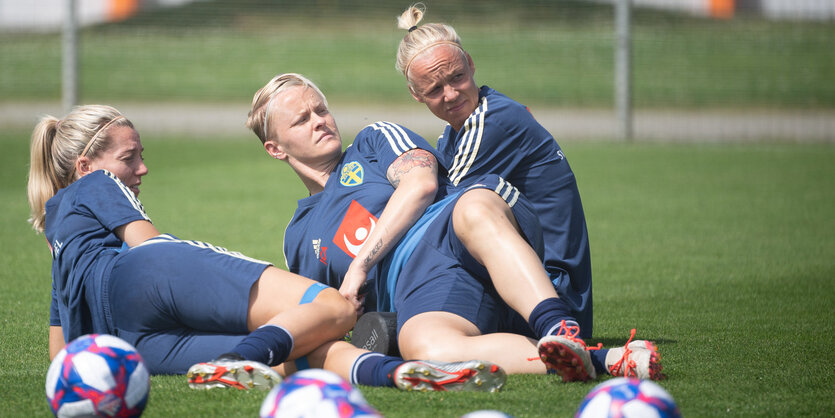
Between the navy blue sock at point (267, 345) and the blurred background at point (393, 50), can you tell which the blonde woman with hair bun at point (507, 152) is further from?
the blurred background at point (393, 50)

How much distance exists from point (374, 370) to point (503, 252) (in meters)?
0.64

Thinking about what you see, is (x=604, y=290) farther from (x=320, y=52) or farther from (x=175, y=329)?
(x=320, y=52)

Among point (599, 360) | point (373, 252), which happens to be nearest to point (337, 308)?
point (373, 252)

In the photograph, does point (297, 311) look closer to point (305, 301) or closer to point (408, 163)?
point (305, 301)

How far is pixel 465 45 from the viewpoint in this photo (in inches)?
790

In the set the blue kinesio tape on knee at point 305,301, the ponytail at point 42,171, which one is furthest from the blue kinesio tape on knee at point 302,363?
the ponytail at point 42,171

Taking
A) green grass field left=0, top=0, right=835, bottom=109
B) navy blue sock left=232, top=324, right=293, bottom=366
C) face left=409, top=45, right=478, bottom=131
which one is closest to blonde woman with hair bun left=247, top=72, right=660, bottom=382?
face left=409, top=45, right=478, bottom=131

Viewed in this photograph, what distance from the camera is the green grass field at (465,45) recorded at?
62.4 feet

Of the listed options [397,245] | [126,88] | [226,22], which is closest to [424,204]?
[397,245]

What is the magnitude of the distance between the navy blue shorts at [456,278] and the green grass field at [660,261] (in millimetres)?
357

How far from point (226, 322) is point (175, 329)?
273 millimetres

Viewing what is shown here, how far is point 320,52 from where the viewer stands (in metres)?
20.5

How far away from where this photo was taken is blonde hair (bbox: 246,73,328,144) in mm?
4258

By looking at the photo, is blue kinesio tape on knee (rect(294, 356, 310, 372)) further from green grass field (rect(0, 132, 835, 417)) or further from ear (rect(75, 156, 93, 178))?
ear (rect(75, 156, 93, 178))
